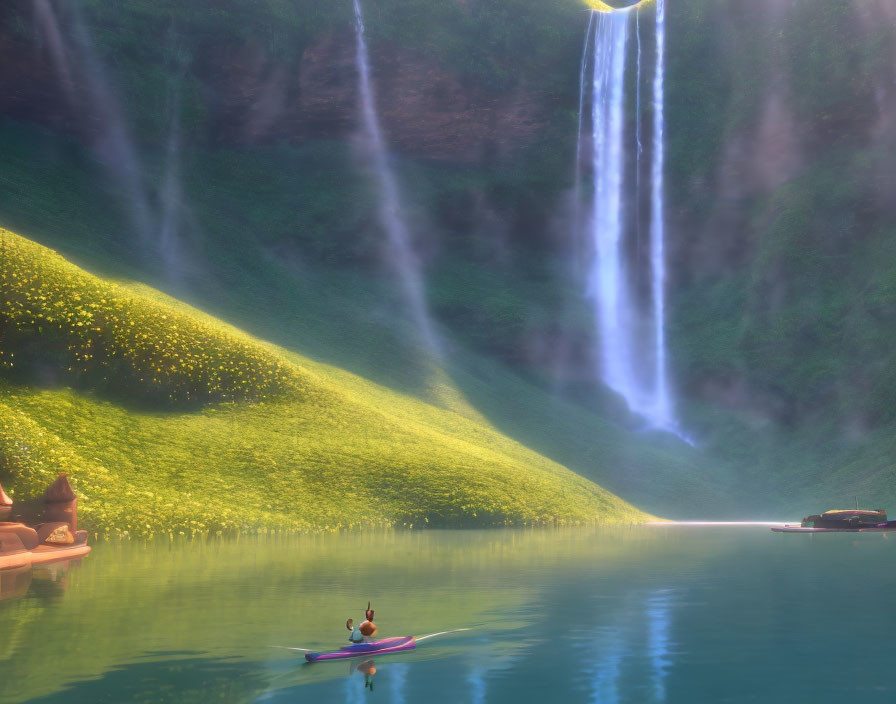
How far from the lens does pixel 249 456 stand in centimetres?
5122

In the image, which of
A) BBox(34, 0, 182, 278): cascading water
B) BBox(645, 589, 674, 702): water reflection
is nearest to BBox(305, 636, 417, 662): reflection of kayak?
BBox(645, 589, 674, 702): water reflection

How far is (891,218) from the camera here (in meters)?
83.8

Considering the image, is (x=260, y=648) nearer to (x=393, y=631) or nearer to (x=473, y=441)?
(x=393, y=631)

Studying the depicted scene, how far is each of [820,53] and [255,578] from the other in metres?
85.2

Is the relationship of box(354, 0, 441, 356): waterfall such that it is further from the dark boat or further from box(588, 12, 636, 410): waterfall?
the dark boat

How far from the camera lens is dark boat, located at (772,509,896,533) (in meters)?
50.5

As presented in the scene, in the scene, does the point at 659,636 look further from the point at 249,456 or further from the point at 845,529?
the point at 845,529

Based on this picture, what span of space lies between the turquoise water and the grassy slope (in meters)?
11.0

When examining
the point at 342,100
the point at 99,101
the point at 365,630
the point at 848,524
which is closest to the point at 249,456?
the point at 848,524

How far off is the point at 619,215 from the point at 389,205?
24.3m

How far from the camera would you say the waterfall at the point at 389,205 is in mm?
91062

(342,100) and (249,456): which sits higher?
(342,100)

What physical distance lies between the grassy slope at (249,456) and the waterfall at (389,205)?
26.6 metres

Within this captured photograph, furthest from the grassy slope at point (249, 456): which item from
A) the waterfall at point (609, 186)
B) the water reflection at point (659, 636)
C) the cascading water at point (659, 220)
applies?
the waterfall at point (609, 186)
